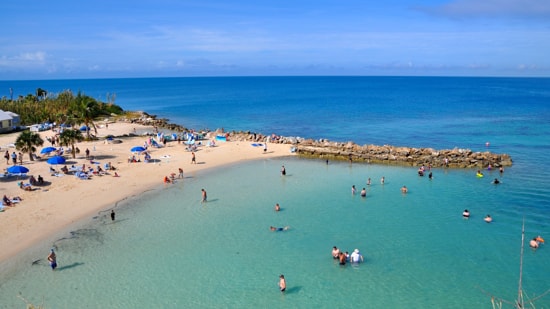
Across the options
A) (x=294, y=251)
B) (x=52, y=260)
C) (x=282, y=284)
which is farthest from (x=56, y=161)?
(x=282, y=284)

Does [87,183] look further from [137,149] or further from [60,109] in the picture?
[60,109]

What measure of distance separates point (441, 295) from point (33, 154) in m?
36.0

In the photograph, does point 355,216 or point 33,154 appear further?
point 33,154

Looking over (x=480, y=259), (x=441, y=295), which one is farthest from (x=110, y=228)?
(x=480, y=259)

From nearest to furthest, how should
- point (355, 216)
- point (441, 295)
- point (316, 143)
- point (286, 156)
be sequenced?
point (441, 295)
point (355, 216)
point (286, 156)
point (316, 143)

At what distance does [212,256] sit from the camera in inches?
853

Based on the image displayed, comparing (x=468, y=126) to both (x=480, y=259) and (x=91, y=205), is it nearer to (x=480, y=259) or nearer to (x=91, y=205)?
(x=480, y=259)

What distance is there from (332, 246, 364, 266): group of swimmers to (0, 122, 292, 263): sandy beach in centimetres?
1595

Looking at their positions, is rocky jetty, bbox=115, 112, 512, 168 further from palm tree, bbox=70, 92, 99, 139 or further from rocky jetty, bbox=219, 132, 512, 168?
palm tree, bbox=70, 92, 99, 139

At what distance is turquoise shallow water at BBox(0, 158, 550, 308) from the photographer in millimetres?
18141

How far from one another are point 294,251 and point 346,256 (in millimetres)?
2901

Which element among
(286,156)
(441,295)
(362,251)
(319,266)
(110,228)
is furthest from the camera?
(286,156)

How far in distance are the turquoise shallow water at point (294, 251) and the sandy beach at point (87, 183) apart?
1673 millimetres

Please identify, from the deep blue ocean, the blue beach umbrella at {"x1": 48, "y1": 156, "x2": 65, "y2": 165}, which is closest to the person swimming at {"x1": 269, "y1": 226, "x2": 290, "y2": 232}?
the deep blue ocean
